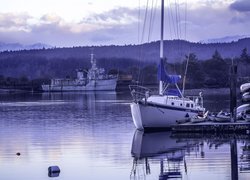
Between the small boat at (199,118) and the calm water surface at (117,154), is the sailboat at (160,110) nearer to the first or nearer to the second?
the small boat at (199,118)

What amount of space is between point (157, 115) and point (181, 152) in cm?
966

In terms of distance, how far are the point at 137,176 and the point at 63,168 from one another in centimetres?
391

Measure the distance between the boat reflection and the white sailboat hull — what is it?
2.93 ft

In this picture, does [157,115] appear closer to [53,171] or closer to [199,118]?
[199,118]

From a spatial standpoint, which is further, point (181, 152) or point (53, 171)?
point (181, 152)

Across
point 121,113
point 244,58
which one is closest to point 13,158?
point 121,113

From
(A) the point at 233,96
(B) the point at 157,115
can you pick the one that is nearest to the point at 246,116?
(A) the point at 233,96

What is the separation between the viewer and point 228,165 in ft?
99.2

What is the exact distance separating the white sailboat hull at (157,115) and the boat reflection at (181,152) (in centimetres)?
89

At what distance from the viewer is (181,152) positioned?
35500 mm

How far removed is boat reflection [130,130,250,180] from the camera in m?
29.4

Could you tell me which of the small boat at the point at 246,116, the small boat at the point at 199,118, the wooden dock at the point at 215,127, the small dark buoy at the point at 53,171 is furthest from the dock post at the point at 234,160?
the small dark buoy at the point at 53,171

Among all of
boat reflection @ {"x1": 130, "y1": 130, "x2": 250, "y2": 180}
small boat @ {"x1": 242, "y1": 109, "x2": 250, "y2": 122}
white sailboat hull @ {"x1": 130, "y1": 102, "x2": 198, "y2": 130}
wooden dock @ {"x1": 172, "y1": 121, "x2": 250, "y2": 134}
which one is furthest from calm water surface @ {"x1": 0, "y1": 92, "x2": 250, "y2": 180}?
small boat @ {"x1": 242, "y1": 109, "x2": 250, "y2": 122}

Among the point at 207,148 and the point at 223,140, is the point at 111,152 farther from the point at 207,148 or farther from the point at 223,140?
the point at 223,140
